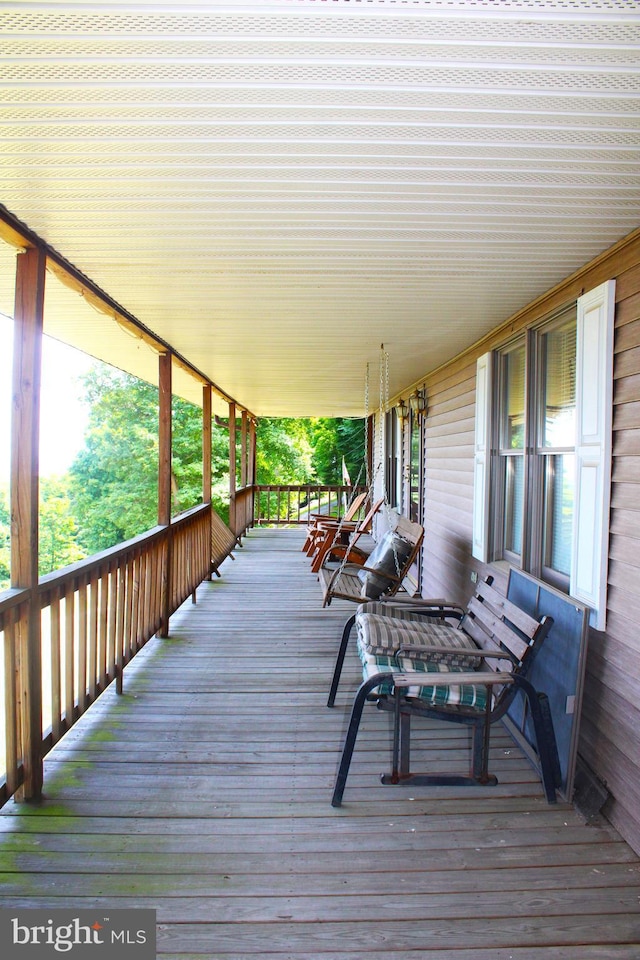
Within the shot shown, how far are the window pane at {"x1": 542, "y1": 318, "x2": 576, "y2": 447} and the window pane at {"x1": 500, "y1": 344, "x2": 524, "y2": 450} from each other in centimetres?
40

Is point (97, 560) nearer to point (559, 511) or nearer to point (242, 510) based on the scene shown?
point (559, 511)

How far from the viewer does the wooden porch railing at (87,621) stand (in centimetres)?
222

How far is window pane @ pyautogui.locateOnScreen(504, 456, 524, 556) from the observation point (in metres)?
3.63

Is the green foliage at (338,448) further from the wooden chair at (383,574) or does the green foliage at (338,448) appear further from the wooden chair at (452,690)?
the wooden chair at (452,690)

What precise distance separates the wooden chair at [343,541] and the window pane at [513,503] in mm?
1476

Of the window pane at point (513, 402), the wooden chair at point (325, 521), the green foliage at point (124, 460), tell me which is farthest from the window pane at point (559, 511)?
the green foliage at point (124, 460)

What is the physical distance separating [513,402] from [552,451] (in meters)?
0.86

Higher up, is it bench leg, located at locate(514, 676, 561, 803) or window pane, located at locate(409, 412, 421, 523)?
window pane, located at locate(409, 412, 421, 523)

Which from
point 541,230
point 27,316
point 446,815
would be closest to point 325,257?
point 541,230

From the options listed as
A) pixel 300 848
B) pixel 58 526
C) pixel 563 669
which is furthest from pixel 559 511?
pixel 58 526

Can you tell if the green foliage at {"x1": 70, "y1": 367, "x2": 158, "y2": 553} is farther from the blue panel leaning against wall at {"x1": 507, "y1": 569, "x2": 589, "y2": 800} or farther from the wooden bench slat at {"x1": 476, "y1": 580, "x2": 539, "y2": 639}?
the blue panel leaning against wall at {"x1": 507, "y1": 569, "x2": 589, "y2": 800}

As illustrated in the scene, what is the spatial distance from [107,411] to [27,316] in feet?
65.9

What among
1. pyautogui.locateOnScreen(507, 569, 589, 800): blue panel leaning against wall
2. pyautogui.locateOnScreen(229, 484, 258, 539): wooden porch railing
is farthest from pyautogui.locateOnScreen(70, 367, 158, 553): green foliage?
pyautogui.locateOnScreen(507, 569, 589, 800): blue panel leaning against wall

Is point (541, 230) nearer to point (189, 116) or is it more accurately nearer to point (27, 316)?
point (189, 116)
